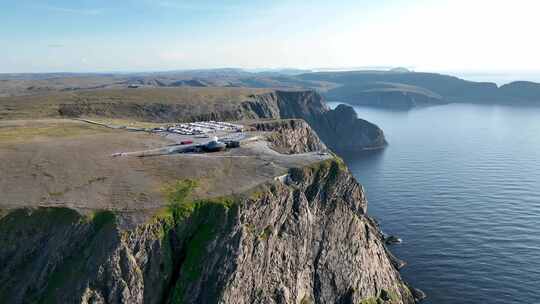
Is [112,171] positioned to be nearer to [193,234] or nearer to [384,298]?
[193,234]

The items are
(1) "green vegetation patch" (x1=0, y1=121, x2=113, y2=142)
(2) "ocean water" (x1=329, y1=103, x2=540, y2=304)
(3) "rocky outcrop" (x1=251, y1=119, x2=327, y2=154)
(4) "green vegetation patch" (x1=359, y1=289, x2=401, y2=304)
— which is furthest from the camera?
(3) "rocky outcrop" (x1=251, y1=119, x2=327, y2=154)

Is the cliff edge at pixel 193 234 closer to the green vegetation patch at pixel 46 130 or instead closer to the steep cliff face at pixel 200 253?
the steep cliff face at pixel 200 253

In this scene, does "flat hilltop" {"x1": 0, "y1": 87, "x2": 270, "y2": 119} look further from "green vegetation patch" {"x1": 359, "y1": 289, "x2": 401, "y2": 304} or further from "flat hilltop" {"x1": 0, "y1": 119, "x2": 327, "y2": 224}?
"green vegetation patch" {"x1": 359, "y1": 289, "x2": 401, "y2": 304}

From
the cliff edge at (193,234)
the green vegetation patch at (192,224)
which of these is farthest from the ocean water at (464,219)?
the green vegetation patch at (192,224)

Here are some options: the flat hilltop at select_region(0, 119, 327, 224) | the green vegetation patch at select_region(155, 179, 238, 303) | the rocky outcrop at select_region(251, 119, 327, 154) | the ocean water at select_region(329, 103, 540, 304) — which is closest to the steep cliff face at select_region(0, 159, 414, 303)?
the green vegetation patch at select_region(155, 179, 238, 303)

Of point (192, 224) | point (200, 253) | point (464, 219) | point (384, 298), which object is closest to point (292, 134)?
point (464, 219)

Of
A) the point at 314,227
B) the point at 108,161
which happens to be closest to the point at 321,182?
the point at 314,227
